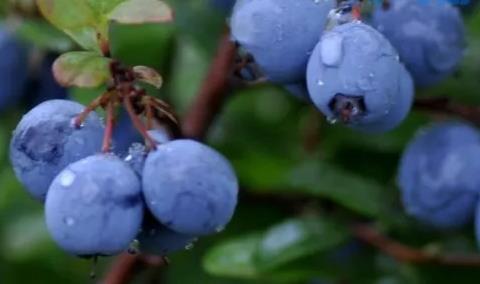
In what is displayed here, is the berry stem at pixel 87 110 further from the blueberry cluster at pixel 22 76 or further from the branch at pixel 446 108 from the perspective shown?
the blueberry cluster at pixel 22 76

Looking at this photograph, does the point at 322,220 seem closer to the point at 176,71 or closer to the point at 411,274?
the point at 411,274

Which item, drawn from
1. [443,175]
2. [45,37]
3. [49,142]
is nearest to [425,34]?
[443,175]

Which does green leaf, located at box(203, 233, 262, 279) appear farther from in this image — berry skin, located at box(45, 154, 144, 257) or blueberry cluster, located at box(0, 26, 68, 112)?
berry skin, located at box(45, 154, 144, 257)

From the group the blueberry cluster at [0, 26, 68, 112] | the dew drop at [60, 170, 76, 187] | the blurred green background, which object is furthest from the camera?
the blueberry cluster at [0, 26, 68, 112]

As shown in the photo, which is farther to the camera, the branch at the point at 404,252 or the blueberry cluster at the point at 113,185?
the branch at the point at 404,252

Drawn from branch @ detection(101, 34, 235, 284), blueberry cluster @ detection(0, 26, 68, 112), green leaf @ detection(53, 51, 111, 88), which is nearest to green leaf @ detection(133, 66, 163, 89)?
green leaf @ detection(53, 51, 111, 88)

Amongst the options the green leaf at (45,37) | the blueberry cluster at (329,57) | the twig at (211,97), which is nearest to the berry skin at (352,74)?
the blueberry cluster at (329,57)

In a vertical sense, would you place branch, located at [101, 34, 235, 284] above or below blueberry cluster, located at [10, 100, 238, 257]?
below
